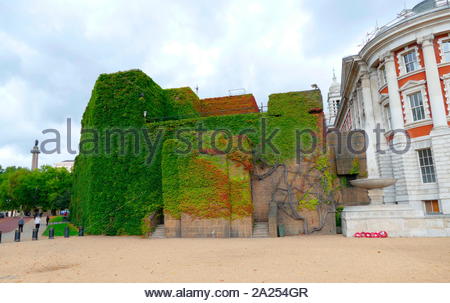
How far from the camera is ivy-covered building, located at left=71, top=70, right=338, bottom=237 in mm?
16844

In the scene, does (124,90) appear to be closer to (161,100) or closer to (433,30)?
(161,100)

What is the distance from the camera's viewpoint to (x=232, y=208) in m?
16.6

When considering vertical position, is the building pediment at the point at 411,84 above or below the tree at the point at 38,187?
above

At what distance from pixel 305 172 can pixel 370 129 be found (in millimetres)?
10620

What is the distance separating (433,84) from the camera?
20.2 m

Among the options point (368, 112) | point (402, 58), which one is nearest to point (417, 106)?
point (402, 58)

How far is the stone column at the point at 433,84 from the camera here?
19828mm

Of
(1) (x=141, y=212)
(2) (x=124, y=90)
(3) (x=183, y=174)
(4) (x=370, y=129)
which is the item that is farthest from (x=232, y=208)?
(4) (x=370, y=129)

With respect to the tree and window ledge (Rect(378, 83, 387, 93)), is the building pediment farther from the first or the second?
the tree

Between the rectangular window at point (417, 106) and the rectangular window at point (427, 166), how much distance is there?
2.53 m

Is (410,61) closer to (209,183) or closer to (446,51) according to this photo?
(446,51)

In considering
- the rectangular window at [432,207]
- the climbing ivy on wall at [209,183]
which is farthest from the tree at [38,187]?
the rectangular window at [432,207]

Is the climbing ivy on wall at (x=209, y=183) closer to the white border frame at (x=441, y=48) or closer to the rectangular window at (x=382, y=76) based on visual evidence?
the rectangular window at (x=382, y=76)

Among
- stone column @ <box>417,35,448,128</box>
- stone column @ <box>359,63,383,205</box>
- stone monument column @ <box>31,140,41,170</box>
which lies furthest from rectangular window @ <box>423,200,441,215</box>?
stone monument column @ <box>31,140,41,170</box>
